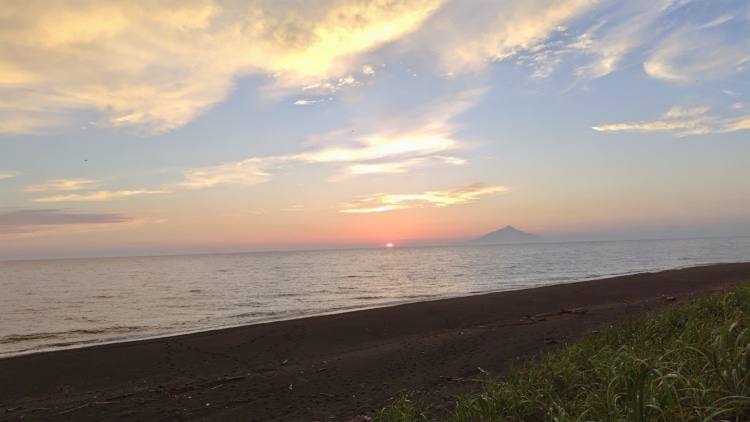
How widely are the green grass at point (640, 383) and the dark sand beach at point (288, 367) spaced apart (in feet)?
9.36

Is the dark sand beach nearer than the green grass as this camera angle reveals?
No

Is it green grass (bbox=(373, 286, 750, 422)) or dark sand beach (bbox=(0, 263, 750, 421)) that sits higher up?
green grass (bbox=(373, 286, 750, 422))

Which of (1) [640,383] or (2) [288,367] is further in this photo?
(2) [288,367]

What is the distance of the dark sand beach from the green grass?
2.85 metres

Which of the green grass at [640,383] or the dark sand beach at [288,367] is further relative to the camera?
the dark sand beach at [288,367]

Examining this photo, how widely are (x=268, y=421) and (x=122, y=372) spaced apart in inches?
252

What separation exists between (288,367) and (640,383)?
9565mm

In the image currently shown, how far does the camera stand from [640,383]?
3.06m

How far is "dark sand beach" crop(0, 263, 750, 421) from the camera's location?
27.1ft

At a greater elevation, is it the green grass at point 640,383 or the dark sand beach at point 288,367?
the green grass at point 640,383

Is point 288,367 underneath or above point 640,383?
underneath

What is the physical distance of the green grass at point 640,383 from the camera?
10.1ft

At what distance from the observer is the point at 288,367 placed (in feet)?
36.7

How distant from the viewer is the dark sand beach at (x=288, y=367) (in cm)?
826
